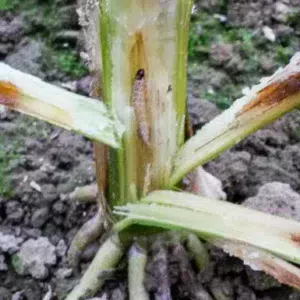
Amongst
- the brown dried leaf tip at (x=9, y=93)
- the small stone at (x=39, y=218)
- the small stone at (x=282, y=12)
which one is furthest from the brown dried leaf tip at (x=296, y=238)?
the small stone at (x=282, y=12)

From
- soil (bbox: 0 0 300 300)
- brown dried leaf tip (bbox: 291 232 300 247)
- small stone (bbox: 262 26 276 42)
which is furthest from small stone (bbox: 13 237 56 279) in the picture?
small stone (bbox: 262 26 276 42)

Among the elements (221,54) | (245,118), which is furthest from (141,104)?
(221,54)

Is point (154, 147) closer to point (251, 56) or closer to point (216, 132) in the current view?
point (216, 132)

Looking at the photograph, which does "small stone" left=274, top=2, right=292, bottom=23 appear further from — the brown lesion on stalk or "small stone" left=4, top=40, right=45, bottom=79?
the brown lesion on stalk

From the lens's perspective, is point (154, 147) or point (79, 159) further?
point (79, 159)

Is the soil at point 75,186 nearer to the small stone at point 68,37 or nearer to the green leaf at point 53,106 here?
the small stone at point 68,37

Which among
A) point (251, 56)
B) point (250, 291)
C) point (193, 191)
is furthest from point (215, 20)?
point (250, 291)
